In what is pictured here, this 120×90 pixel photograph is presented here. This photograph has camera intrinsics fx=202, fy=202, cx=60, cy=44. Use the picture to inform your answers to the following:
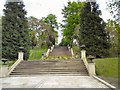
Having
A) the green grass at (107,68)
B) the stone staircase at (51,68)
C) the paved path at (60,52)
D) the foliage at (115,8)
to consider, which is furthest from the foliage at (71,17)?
the foliage at (115,8)

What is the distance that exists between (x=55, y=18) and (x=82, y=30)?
2142 centimetres

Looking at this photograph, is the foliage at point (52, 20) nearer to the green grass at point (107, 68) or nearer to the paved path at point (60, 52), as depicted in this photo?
the paved path at point (60, 52)

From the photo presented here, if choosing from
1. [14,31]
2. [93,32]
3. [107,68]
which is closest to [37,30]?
[14,31]

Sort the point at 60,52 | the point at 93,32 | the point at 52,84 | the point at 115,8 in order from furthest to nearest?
the point at 60,52, the point at 93,32, the point at 52,84, the point at 115,8

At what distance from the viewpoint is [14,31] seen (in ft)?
70.1

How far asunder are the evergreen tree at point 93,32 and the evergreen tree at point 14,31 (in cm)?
625

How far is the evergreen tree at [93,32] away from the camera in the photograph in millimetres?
19797

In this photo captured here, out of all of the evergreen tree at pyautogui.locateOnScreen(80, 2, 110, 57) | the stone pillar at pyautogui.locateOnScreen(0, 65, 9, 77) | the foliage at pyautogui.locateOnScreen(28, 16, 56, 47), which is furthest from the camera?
the foliage at pyautogui.locateOnScreen(28, 16, 56, 47)

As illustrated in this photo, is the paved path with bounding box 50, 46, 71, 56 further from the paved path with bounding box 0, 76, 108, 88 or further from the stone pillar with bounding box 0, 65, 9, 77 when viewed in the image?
the paved path with bounding box 0, 76, 108, 88

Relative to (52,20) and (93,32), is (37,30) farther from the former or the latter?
(52,20)

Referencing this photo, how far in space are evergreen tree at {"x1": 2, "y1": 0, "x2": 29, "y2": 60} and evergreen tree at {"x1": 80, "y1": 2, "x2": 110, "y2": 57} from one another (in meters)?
6.25

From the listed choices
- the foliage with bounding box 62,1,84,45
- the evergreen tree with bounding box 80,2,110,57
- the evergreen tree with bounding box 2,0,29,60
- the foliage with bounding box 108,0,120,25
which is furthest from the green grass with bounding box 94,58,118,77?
the foliage with bounding box 62,1,84,45

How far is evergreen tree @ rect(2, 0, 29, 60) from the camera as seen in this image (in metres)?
20.3

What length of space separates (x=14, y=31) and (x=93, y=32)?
8.25m
